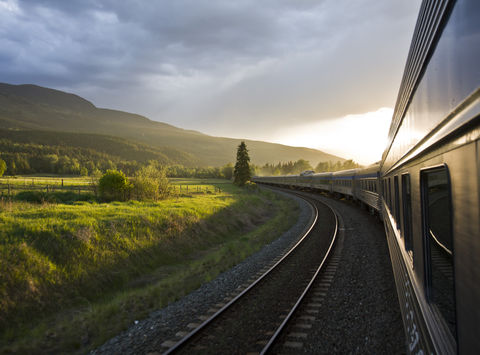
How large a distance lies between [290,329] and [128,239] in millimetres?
9800

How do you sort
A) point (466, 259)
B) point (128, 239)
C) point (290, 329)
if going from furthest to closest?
point (128, 239) → point (290, 329) → point (466, 259)

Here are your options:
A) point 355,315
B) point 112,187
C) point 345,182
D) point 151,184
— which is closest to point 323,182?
point 345,182

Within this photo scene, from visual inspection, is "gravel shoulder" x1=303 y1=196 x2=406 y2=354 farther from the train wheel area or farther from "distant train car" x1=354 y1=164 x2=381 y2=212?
"distant train car" x1=354 y1=164 x2=381 y2=212

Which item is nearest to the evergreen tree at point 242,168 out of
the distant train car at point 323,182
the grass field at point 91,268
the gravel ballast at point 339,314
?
the distant train car at point 323,182

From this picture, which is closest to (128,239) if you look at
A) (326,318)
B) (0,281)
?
(0,281)

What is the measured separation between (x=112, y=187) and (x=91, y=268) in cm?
1395

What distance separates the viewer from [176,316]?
7.22 meters

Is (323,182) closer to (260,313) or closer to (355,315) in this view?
(355,315)

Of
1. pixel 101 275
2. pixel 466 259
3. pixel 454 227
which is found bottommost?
pixel 101 275

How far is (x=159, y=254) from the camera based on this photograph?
1421 cm

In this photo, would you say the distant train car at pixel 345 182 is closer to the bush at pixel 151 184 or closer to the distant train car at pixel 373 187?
the distant train car at pixel 373 187

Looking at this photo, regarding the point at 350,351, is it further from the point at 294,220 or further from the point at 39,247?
the point at 294,220

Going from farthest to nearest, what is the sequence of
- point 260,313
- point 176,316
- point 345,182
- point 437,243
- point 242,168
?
point 242,168 → point 345,182 → point 176,316 → point 260,313 → point 437,243

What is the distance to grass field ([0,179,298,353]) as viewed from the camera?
7672 millimetres
